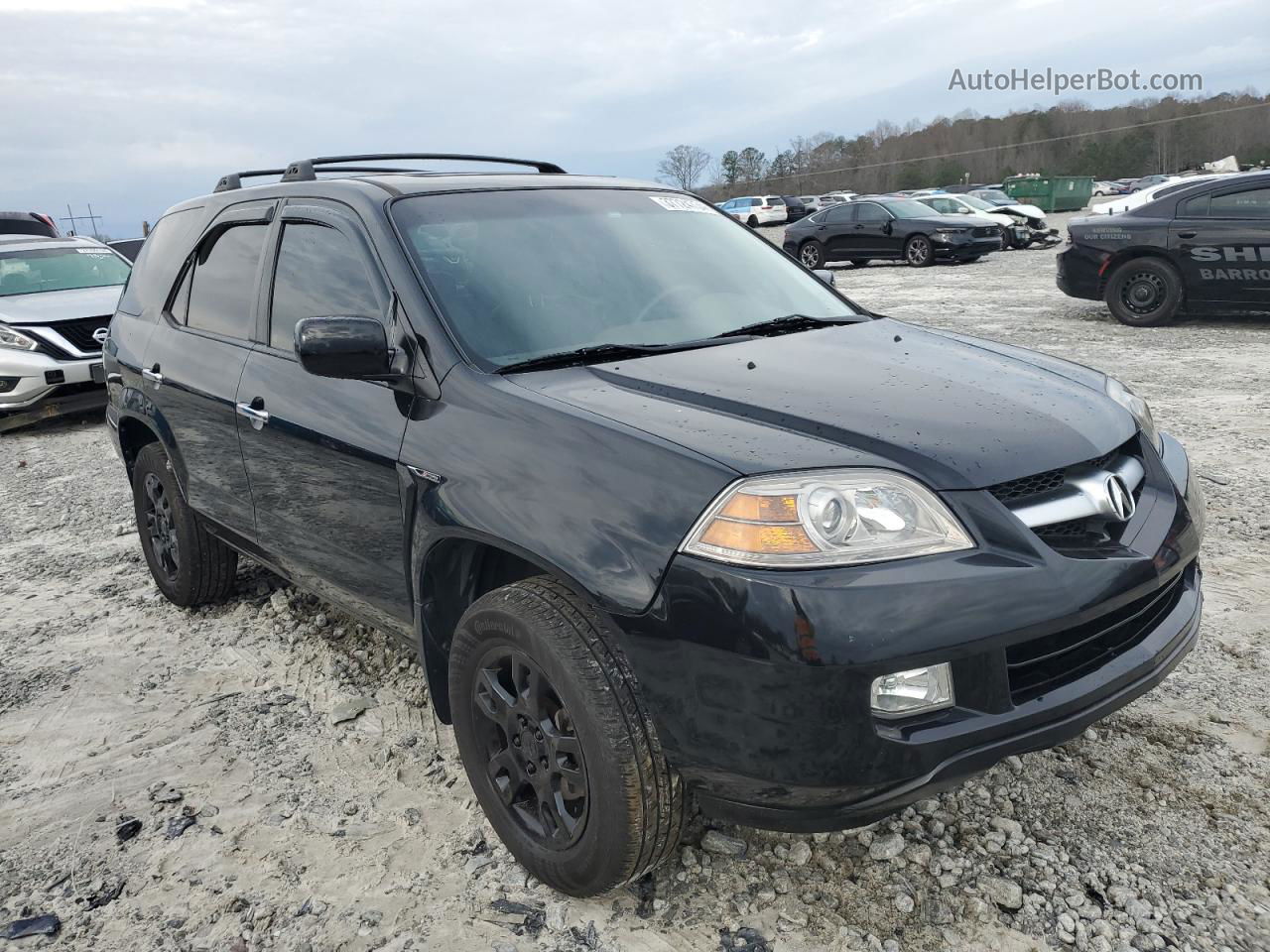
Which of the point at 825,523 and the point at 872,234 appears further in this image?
the point at 872,234

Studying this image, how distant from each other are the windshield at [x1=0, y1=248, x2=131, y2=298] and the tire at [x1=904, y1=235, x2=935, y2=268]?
47.3 ft

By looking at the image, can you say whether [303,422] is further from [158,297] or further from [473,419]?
[158,297]

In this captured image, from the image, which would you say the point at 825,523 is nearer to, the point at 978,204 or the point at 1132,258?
the point at 1132,258

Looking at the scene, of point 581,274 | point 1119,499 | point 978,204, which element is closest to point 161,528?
point 581,274

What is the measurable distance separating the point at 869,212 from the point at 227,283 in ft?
58.7

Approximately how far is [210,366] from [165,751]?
4.36 ft

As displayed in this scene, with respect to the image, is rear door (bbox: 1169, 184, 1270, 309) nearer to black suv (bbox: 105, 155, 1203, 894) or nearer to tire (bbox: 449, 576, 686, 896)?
black suv (bbox: 105, 155, 1203, 894)

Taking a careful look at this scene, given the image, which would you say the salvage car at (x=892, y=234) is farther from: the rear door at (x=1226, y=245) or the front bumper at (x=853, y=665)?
the front bumper at (x=853, y=665)

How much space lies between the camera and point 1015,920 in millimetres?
2195

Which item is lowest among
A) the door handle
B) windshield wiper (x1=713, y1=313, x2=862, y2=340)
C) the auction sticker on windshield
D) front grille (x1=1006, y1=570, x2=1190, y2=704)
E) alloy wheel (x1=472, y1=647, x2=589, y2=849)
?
alloy wheel (x1=472, y1=647, x2=589, y2=849)

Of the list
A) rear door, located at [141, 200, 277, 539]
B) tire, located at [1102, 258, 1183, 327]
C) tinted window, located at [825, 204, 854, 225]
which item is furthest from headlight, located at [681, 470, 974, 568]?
tinted window, located at [825, 204, 854, 225]

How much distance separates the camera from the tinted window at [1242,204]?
366 inches

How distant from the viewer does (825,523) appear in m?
1.90

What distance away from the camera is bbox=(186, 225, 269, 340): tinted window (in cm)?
341
